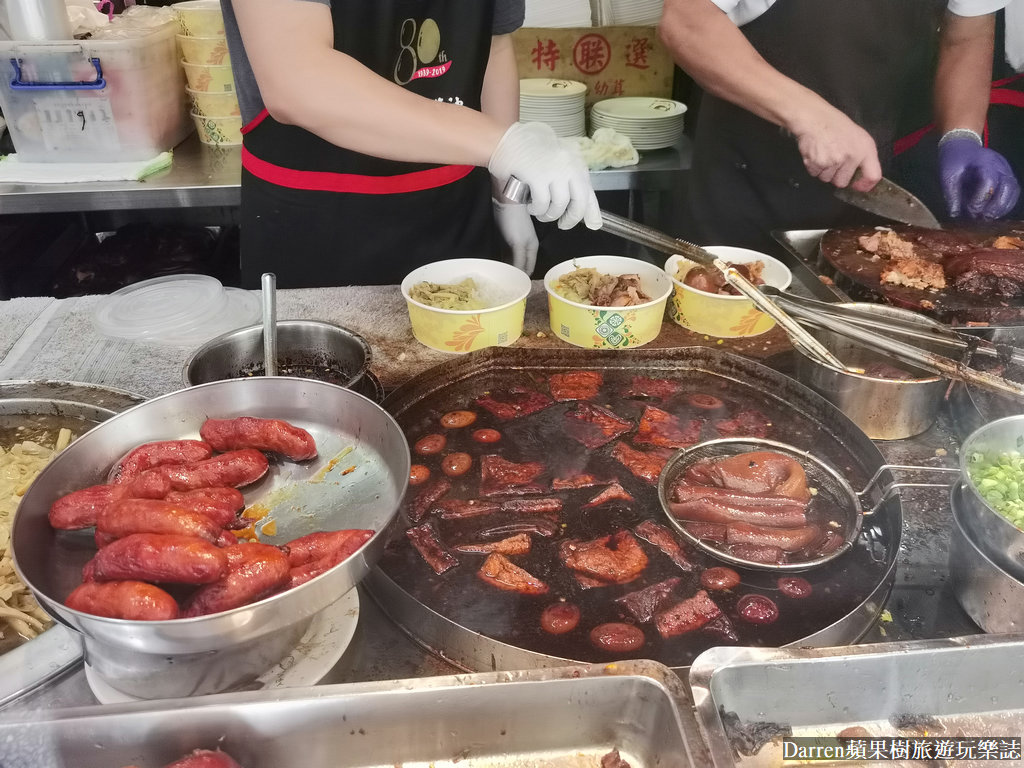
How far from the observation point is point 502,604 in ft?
5.40

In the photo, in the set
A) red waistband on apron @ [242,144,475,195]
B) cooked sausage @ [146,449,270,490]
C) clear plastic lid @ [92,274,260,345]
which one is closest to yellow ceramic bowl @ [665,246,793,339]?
red waistband on apron @ [242,144,475,195]

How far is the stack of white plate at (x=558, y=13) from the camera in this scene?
4918 mm

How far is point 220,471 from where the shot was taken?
154 cm

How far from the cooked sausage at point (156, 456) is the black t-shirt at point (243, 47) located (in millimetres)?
1780

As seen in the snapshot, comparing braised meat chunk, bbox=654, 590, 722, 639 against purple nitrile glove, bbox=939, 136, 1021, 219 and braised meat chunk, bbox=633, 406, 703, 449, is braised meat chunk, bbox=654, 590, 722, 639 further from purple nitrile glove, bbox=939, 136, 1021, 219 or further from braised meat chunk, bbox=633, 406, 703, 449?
purple nitrile glove, bbox=939, 136, 1021, 219

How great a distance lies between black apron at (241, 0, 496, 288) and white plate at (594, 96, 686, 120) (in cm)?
192

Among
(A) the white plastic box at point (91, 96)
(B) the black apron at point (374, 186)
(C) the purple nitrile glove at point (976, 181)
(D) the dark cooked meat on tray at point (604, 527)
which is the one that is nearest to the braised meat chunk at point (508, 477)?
(D) the dark cooked meat on tray at point (604, 527)

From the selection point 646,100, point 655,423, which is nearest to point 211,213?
point 646,100

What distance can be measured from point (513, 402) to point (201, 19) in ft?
11.2

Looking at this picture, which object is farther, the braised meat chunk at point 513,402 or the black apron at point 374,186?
the black apron at point 374,186

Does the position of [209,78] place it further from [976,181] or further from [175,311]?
[976,181]

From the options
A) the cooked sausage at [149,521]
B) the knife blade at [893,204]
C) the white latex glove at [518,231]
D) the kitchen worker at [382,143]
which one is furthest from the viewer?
the white latex glove at [518,231]

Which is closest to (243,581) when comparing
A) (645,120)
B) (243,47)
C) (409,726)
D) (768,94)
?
(409,726)

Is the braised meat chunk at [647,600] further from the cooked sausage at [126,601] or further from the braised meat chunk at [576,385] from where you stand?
the cooked sausage at [126,601]
